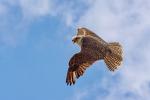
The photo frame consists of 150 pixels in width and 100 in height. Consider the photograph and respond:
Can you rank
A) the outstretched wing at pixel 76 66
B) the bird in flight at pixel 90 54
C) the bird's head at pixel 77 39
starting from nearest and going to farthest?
the bird in flight at pixel 90 54
the bird's head at pixel 77 39
the outstretched wing at pixel 76 66

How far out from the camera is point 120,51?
45.2ft

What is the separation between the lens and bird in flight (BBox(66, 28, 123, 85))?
13.4m

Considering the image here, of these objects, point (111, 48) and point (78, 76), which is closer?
point (111, 48)

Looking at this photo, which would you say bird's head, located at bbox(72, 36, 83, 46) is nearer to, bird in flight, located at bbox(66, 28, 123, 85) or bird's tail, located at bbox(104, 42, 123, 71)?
bird in flight, located at bbox(66, 28, 123, 85)

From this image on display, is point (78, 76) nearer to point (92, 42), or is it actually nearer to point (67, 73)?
point (67, 73)

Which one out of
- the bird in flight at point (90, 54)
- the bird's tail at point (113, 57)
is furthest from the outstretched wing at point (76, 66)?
the bird's tail at point (113, 57)

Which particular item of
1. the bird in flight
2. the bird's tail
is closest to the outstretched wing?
the bird in flight

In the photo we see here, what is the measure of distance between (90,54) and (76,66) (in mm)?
1076

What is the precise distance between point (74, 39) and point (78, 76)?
934mm

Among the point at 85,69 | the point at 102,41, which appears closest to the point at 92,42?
the point at 102,41

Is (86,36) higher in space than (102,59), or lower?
higher

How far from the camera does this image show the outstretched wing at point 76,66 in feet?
46.9

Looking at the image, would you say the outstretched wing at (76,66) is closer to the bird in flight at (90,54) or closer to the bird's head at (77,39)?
the bird in flight at (90,54)

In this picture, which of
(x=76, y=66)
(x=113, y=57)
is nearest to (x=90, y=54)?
(x=113, y=57)
